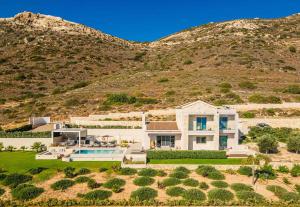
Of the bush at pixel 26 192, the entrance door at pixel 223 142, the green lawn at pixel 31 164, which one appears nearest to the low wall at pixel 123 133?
the green lawn at pixel 31 164

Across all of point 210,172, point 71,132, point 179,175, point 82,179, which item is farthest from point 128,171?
point 71,132

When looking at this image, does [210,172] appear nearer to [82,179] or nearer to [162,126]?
[162,126]

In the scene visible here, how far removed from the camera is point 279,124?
5144 cm

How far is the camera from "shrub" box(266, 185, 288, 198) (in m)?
27.8

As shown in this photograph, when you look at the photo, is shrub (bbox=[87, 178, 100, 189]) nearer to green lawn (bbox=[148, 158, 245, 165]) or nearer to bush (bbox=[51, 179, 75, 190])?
bush (bbox=[51, 179, 75, 190])

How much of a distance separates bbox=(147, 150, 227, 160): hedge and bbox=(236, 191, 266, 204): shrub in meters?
8.11

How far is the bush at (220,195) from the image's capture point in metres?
27.0

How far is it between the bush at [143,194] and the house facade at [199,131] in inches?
470

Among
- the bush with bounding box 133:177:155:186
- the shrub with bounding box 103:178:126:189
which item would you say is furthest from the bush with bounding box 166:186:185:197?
the shrub with bounding box 103:178:126:189

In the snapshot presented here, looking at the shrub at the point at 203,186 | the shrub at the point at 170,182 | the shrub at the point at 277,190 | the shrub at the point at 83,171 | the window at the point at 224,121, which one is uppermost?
the window at the point at 224,121

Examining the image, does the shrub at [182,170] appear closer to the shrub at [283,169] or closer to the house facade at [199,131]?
the house facade at [199,131]

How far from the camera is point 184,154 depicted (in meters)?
35.7

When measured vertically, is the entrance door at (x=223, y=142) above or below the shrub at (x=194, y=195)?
above

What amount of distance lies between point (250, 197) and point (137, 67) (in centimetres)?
8255
